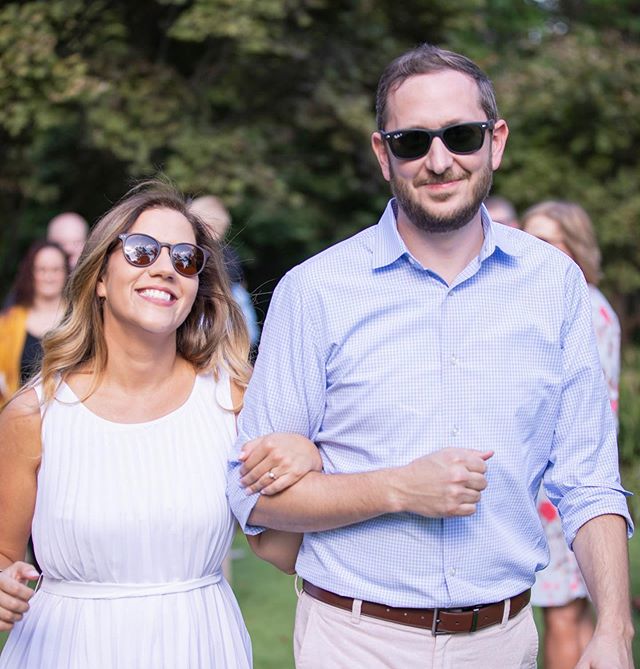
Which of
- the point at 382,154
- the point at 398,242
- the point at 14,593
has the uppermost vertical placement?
the point at 382,154

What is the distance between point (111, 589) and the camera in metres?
2.93

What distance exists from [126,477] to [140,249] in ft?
2.15

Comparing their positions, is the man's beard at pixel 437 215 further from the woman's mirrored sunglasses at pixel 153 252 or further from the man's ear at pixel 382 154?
the woman's mirrored sunglasses at pixel 153 252

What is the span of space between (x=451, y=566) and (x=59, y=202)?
11608 mm

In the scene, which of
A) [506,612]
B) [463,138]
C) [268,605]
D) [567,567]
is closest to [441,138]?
[463,138]

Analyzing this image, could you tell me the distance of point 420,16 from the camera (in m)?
13.0

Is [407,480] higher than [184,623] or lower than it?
higher

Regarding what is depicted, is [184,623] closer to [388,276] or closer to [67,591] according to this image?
[67,591]

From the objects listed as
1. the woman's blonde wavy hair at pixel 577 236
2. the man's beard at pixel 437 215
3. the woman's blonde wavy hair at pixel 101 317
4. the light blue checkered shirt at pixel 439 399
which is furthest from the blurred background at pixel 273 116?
the man's beard at pixel 437 215

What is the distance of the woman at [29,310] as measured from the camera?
6.43 meters

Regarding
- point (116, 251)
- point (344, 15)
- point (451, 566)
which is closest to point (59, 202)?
point (344, 15)

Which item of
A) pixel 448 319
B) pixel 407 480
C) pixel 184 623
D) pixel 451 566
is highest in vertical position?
pixel 448 319

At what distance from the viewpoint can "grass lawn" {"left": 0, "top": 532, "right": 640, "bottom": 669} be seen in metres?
5.92

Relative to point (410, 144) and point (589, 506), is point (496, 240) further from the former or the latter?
point (589, 506)
